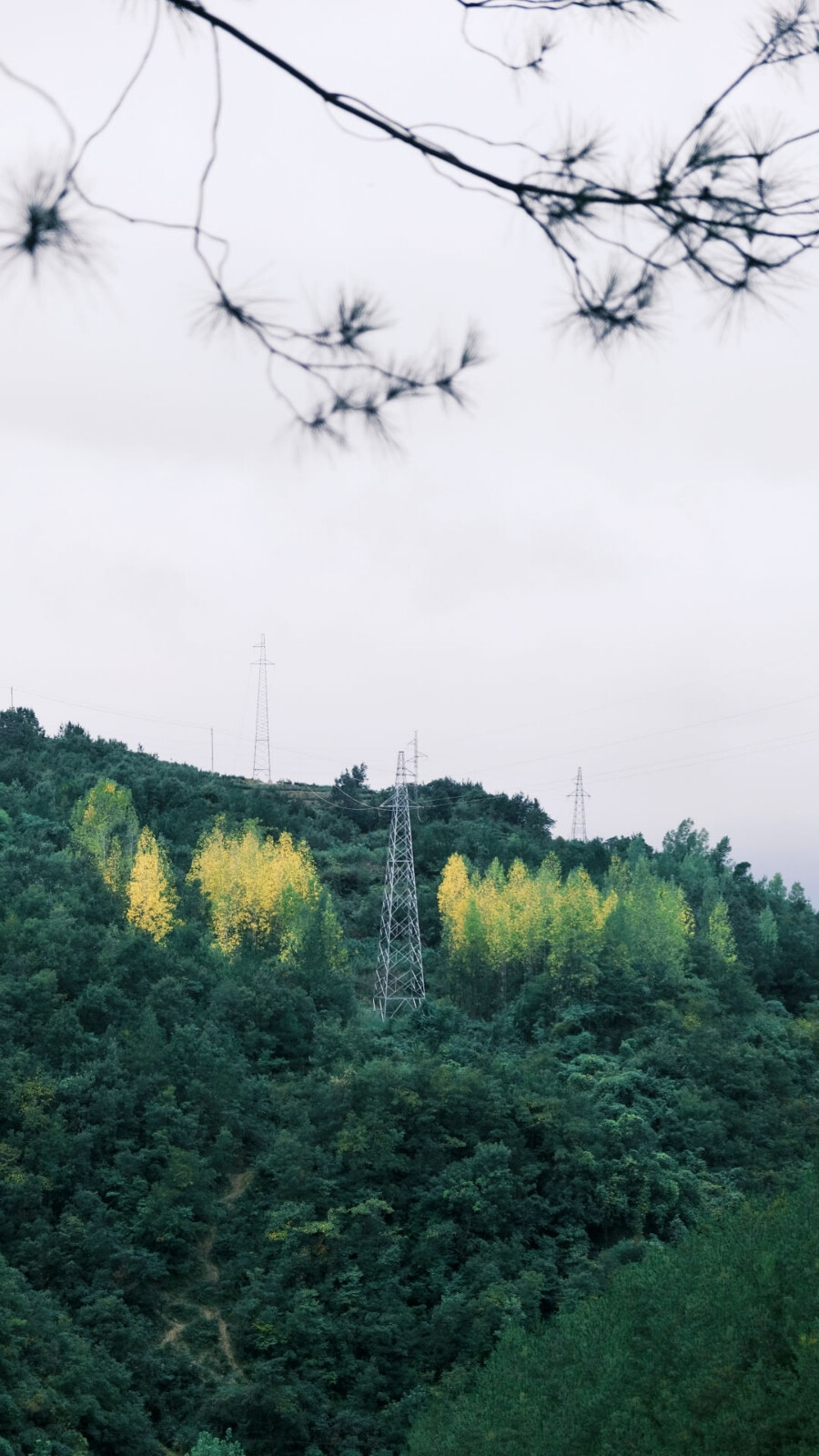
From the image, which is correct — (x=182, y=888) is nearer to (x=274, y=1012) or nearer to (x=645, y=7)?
(x=274, y=1012)

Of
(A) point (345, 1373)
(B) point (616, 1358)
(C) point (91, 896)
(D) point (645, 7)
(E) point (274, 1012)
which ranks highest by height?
(D) point (645, 7)

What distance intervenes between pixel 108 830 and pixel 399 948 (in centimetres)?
648

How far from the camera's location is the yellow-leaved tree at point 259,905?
24.9 metres

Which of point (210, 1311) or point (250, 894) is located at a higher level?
point (250, 894)

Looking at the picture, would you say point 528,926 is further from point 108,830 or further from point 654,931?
point 108,830

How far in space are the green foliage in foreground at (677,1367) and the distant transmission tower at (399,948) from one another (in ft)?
34.7

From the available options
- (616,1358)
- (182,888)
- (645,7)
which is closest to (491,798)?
(182,888)

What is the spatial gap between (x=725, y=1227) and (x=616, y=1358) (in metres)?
3.19

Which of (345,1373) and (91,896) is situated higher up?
(91,896)

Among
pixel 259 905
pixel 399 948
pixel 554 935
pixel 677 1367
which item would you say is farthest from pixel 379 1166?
pixel 399 948

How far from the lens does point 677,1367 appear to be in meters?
11.2

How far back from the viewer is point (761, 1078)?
2134 cm

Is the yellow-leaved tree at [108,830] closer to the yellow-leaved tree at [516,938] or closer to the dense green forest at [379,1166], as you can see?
the dense green forest at [379,1166]

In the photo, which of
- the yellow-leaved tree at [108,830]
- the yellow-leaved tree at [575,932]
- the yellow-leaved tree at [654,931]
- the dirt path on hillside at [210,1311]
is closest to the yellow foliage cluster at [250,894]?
the yellow-leaved tree at [108,830]
